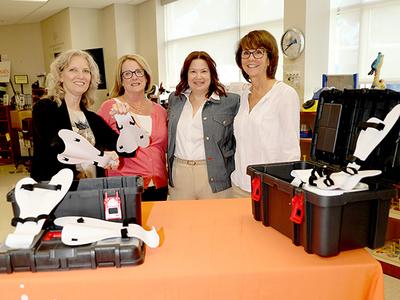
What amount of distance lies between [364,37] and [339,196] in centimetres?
323

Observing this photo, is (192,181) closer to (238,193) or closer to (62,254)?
(238,193)

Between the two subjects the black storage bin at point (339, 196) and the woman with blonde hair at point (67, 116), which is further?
the woman with blonde hair at point (67, 116)

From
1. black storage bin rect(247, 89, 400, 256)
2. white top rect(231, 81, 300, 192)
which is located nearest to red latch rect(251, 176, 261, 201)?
black storage bin rect(247, 89, 400, 256)

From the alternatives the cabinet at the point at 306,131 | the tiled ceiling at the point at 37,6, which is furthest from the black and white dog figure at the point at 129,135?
the tiled ceiling at the point at 37,6

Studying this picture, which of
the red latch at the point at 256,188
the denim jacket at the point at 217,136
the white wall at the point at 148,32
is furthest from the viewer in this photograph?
the white wall at the point at 148,32

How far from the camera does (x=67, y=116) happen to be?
1867 mm

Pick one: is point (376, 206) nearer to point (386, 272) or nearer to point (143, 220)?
point (143, 220)

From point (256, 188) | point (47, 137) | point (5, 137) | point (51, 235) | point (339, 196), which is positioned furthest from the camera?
Result: point (5, 137)

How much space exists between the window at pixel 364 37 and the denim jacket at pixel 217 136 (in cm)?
194

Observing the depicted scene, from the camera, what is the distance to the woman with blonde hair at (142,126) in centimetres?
212

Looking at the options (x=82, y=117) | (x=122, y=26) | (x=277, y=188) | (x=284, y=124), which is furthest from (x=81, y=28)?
(x=277, y=188)

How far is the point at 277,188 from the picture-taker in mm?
1334

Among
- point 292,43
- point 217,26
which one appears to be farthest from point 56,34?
point 292,43

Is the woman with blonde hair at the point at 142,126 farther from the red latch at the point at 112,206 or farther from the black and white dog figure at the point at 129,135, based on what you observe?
the red latch at the point at 112,206
